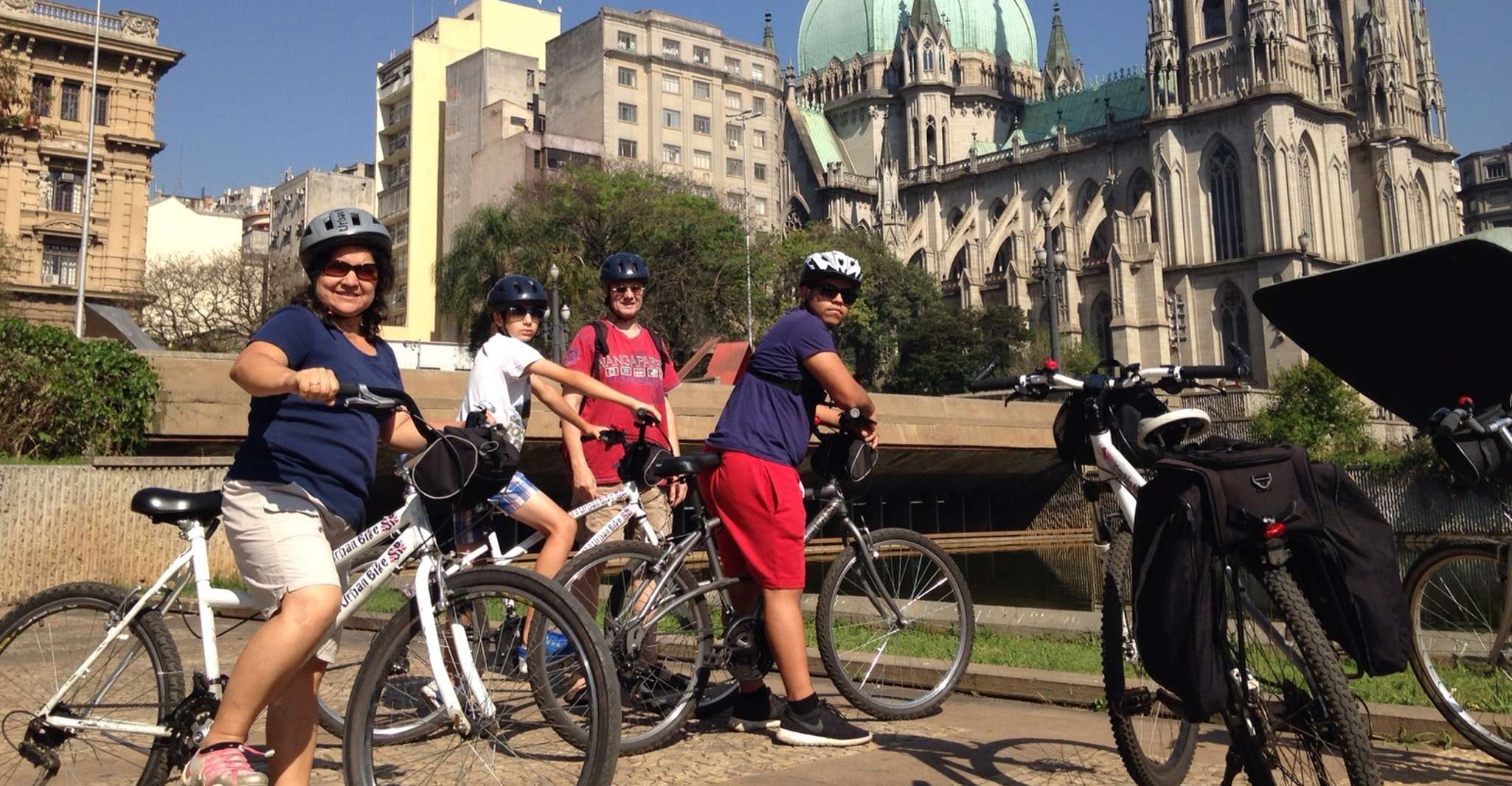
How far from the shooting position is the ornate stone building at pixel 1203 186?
6253cm

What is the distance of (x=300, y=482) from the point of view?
11.1ft

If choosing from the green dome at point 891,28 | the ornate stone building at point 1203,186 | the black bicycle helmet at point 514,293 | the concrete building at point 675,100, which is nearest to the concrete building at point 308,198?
the concrete building at point 675,100

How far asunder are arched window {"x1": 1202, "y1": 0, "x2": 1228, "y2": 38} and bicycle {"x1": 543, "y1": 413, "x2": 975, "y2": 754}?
6898 cm

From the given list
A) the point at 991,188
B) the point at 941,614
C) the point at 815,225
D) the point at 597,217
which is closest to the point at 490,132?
the point at 815,225

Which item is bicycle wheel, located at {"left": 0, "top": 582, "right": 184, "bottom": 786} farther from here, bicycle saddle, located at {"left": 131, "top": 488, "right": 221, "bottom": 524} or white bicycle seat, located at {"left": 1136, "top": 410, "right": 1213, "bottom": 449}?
white bicycle seat, located at {"left": 1136, "top": 410, "right": 1213, "bottom": 449}

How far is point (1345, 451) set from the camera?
1446 inches

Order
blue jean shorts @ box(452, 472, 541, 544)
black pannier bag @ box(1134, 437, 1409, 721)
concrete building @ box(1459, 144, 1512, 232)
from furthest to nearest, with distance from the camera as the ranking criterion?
concrete building @ box(1459, 144, 1512, 232) < blue jean shorts @ box(452, 472, 541, 544) < black pannier bag @ box(1134, 437, 1409, 721)

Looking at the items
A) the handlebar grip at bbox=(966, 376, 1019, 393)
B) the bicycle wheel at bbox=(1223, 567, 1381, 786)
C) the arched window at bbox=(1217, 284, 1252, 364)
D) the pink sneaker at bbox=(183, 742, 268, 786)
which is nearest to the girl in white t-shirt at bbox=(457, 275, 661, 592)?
the handlebar grip at bbox=(966, 376, 1019, 393)

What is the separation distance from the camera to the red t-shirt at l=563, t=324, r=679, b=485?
19.9 feet

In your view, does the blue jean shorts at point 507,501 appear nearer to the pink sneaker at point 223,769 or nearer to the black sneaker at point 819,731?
the black sneaker at point 819,731

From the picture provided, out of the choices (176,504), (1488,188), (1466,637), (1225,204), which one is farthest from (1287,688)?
(1488,188)

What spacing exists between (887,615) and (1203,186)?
6575 centimetres

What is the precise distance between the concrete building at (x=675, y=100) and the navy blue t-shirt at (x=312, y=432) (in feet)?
186

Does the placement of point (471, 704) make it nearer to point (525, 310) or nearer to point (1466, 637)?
point (525, 310)
